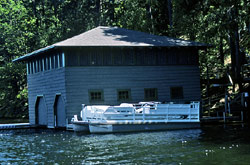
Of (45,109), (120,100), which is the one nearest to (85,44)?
(120,100)

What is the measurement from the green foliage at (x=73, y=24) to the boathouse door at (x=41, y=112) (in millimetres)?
14033

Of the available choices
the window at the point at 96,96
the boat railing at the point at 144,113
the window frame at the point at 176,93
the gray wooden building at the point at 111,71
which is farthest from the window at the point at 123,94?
the window frame at the point at 176,93

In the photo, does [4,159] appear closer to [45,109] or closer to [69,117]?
[69,117]

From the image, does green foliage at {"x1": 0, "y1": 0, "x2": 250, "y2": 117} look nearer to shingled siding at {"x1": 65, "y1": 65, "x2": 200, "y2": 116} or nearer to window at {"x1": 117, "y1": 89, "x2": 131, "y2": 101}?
shingled siding at {"x1": 65, "y1": 65, "x2": 200, "y2": 116}

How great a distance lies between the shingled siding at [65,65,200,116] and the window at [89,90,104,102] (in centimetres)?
23

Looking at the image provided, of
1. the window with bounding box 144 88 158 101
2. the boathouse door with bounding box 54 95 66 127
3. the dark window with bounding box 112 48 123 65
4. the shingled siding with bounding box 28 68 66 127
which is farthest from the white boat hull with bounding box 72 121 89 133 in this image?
the window with bounding box 144 88 158 101

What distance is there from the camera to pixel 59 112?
34.8 metres

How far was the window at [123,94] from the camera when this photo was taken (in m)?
34.3

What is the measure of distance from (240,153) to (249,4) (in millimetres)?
15275

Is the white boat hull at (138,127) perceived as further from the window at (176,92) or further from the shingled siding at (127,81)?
the window at (176,92)

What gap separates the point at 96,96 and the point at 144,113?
486cm

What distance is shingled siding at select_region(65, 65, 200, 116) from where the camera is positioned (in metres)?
33.1

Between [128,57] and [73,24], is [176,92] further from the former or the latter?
[73,24]

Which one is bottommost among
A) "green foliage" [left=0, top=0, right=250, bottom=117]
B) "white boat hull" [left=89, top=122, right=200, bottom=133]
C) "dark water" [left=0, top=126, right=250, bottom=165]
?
"dark water" [left=0, top=126, right=250, bottom=165]
